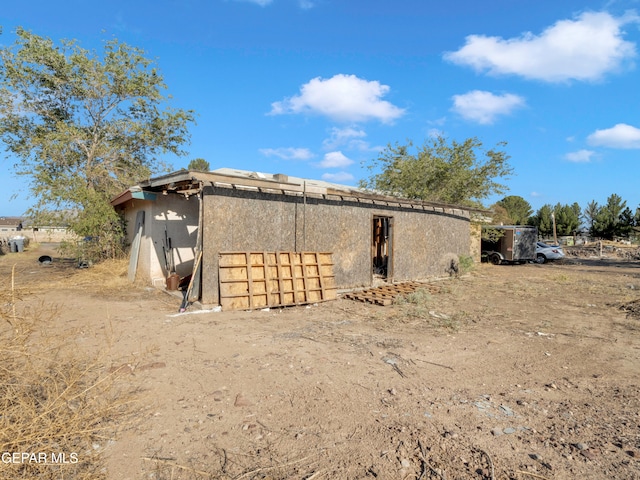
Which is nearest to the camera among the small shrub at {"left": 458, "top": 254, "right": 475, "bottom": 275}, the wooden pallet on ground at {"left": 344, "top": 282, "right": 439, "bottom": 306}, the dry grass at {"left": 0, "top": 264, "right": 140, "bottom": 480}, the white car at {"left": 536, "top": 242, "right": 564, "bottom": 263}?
the dry grass at {"left": 0, "top": 264, "right": 140, "bottom": 480}

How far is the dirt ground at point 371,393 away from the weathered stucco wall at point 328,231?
1.77m

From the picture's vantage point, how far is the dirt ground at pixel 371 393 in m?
2.64

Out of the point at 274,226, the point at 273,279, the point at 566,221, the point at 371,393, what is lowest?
the point at 371,393

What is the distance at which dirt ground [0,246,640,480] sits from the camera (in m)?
2.64

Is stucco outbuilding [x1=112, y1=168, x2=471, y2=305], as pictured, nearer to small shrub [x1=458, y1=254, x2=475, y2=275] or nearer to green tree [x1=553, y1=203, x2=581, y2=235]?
small shrub [x1=458, y1=254, x2=475, y2=275]

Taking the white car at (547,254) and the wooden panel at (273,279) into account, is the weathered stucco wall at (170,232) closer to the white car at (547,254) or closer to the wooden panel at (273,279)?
the wooden panel at (273,279)

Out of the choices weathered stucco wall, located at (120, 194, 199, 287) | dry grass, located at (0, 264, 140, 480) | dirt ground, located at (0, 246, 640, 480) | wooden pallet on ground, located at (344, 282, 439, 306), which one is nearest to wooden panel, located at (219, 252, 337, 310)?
dirt ground, located at (0, 246, 640, 480)

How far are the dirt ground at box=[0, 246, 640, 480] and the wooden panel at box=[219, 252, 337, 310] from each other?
0.44m

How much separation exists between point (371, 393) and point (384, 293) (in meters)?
6.06

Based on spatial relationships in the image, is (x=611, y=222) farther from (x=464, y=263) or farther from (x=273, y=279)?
(x=273, y=279)

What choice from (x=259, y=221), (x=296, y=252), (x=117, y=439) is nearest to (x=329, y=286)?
(x=296, y=252)

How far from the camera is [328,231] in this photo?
9.81 meters

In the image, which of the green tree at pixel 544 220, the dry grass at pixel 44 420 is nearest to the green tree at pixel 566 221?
the green tree at pixel 544 220

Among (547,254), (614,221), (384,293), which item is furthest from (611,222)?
(384,293)
